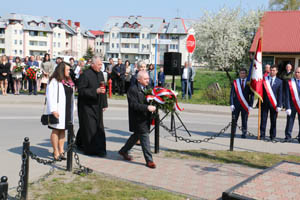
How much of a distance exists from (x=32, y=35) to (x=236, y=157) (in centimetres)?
10100

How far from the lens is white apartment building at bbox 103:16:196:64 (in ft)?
315

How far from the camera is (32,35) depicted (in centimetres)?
10181

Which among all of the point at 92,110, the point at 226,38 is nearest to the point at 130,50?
the point at 226,38

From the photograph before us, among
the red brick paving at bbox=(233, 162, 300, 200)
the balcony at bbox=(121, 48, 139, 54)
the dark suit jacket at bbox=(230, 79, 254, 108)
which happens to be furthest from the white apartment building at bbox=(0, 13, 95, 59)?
the red brick paving at bbox=(233, 162, 300, 200)

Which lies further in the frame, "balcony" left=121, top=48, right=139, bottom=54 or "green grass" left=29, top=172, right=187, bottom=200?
"balcony" left=121, top=48, right=139, bottom=54

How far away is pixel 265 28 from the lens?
1359 inches

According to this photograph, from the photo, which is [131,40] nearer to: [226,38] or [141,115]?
[226,38]

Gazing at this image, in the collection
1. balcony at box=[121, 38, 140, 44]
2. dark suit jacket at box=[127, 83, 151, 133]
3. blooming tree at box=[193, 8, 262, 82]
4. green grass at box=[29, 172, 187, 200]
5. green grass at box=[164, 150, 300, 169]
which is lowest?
green grass at box=[164, 150, 300, 169]

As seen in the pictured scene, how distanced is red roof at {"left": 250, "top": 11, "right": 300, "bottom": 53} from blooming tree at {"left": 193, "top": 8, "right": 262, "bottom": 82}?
1.32 m

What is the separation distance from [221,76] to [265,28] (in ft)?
21.2

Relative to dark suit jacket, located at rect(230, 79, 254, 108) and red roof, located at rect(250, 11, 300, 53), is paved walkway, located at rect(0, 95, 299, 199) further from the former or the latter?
red roof, located at rect(250, 11, 300, 53)

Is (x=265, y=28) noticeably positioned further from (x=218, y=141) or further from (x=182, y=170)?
(x=182, y=170)

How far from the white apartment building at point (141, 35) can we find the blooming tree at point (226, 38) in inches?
2274

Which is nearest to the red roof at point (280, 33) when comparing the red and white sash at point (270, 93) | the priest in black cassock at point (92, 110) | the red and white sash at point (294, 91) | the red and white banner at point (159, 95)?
the red and white sash at point (270, 93)
